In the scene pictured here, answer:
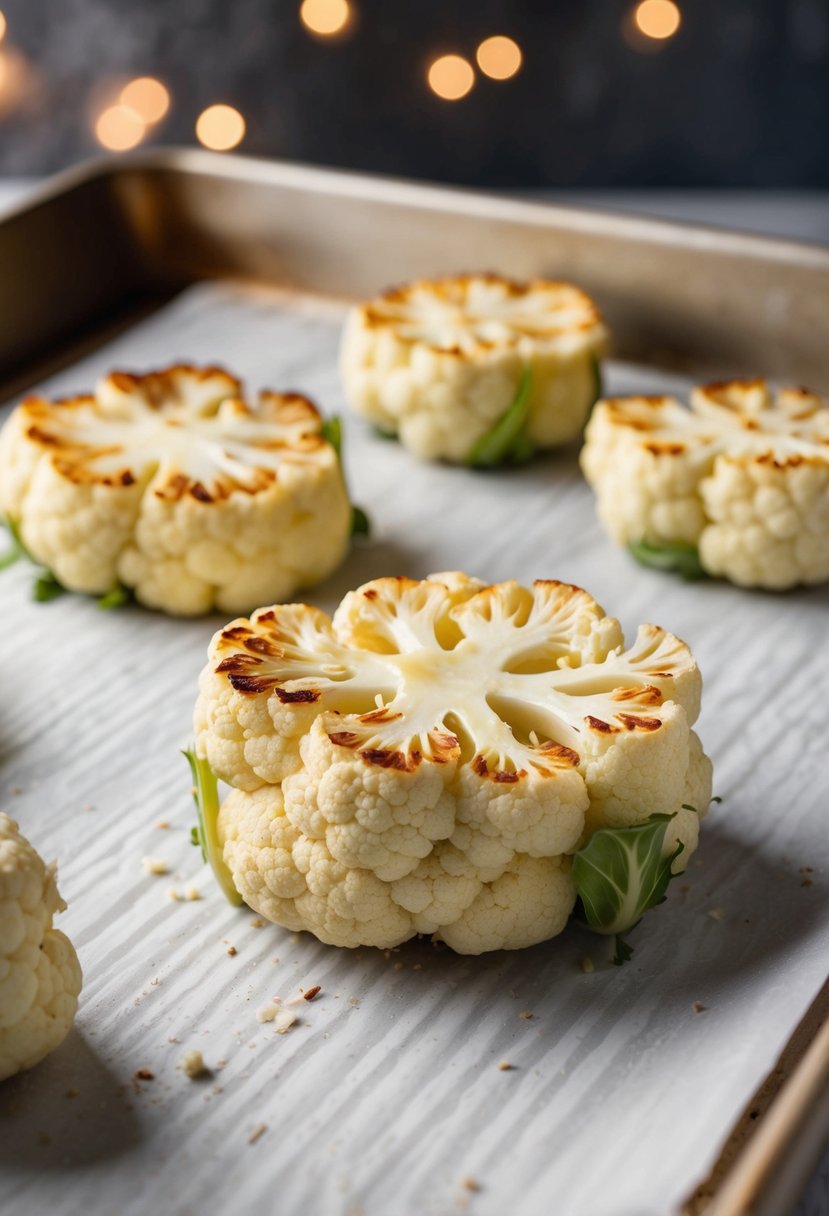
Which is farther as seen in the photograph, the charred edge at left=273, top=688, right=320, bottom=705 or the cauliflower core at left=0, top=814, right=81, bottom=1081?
the charred edge at left=273, top=688, right=320, bottom=705

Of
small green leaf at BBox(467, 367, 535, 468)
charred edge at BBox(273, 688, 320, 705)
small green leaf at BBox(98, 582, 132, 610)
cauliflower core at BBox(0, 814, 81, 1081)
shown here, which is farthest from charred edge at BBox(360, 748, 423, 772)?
small green leaf at BBox(467, 367, 535, 468)

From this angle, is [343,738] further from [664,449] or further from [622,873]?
[664,449]

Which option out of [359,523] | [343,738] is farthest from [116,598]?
[343,738]

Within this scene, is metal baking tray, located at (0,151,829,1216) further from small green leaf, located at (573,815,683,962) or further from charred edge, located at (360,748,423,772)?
charred edge, located at (360,748,423,772)

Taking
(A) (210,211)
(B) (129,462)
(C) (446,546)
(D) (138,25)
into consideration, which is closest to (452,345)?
(C) (446,546)

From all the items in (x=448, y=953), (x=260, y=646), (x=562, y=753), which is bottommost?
(x=448, y=953)

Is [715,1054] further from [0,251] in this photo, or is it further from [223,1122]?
[0,251]

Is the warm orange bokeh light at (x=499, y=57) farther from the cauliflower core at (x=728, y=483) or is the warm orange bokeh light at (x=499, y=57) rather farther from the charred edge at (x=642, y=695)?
the charred edge at (x=642, y=695)
